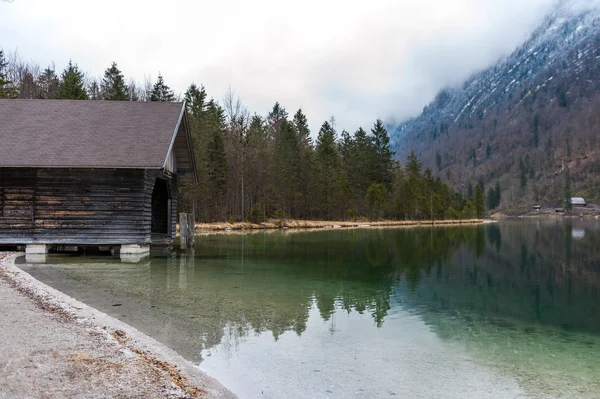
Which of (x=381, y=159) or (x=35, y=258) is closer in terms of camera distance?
(x=35, y=258)

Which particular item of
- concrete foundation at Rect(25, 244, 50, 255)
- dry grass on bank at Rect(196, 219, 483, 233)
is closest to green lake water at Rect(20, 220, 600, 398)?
concrete foundation at Rect(25, 244, 50, 255)

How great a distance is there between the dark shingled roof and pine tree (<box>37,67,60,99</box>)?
34.8 meters

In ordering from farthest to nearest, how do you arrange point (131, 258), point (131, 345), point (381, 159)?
point (381, 159), point (131, 258), point (131, 345)

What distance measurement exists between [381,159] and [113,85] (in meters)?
44.6

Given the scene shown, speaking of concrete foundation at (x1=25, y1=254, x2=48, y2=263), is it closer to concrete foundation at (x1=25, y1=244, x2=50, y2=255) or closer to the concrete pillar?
concrete foundation at (x1=25, y1=244, x2=50, y2=255)

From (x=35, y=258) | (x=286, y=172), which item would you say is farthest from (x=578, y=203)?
(x=35, y=258)

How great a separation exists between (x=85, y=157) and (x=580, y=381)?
18.0 metres

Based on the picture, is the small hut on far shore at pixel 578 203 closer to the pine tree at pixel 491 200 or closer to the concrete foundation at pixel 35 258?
the pine tree at pixel 491 200

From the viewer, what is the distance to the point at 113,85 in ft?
187

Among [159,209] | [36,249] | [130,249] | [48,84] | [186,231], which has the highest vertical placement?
[48,84]

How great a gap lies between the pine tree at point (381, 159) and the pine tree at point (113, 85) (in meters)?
41.6

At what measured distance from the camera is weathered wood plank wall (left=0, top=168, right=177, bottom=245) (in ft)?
64.7

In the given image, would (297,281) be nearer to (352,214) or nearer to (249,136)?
(249,136)

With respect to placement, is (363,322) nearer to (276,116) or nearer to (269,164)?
(269,164)
